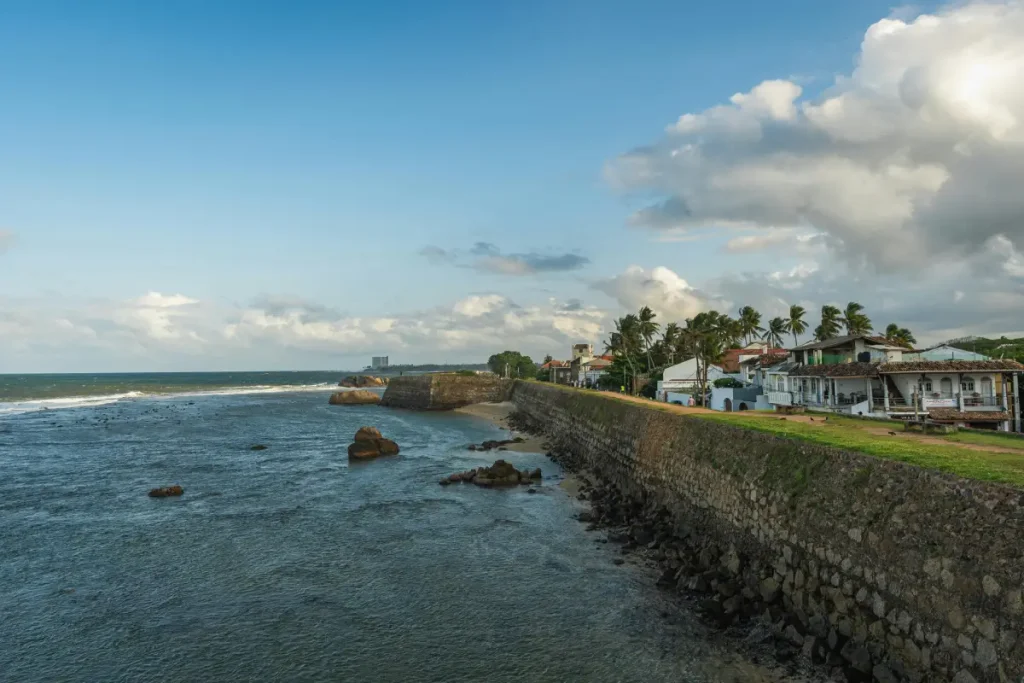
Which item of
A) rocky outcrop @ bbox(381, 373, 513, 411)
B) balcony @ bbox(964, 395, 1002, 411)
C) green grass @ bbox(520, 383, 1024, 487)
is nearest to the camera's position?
green grass @ bbox(520, 383, 1024, 487)

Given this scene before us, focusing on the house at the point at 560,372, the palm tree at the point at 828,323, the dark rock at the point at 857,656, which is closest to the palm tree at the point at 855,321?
the palm tree at the point at 828,323

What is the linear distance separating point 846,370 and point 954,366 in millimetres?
6112

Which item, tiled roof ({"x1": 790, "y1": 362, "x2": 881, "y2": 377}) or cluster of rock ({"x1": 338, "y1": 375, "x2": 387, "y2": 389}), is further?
cluster of rock ({"x1": 338, "y1": 375, "x2": 387, "y2": 389})

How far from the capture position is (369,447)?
4869 centimetres

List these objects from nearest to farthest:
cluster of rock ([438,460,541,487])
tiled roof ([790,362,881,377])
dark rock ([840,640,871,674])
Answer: dark rock ([840,640,871,674]) < cluster of rock ([438,460,541,487]) < tiled roof ([790,362,881,377])

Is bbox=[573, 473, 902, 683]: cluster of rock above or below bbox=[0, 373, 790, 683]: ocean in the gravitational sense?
above

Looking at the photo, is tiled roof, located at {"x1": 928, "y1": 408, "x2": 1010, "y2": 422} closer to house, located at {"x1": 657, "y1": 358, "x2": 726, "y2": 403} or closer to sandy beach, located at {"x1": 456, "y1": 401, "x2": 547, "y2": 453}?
house, located at {"x1": 657, "y1": 358, "x2": 726, "y2": 403}

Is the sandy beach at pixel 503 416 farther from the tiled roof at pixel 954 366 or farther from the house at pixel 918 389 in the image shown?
the tiled roof at pixel 954 366

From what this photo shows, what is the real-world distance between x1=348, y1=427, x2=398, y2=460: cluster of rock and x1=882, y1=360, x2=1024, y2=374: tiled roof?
3788cm

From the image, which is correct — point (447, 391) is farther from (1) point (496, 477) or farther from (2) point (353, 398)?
(1) point (496, 477)

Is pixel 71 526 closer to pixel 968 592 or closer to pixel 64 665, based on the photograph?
pixel 64 665

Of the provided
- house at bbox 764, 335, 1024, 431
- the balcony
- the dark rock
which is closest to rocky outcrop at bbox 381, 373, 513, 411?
house at bbox 764, 335, 1024, 431

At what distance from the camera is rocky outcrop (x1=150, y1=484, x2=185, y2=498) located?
3472 centimetres

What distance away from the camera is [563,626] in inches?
683
